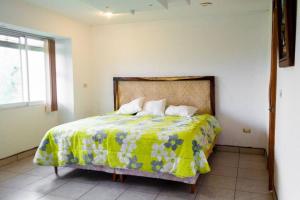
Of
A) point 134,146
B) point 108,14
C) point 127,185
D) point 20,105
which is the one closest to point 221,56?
point 108,14

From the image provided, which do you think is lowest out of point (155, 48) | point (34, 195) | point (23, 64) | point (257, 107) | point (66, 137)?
point (34, 195)

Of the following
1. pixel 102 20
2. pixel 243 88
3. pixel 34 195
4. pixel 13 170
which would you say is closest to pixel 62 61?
pixel 102 20

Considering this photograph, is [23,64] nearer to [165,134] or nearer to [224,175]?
[165,134]

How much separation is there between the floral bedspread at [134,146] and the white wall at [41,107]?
Answer: 3.27 feet

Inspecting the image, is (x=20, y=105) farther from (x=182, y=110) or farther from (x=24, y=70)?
(x=182, y=110)

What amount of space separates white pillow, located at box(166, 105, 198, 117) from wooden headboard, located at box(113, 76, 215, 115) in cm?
27

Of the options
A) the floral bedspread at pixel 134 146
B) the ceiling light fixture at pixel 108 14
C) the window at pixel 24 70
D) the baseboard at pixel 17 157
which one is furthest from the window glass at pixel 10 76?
the ceiling light fixture at pixel 108 14

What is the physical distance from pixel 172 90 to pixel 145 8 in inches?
64.0

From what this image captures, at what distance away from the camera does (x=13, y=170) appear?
3652mm

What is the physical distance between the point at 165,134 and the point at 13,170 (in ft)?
7.69

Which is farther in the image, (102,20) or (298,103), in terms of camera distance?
(102,20)

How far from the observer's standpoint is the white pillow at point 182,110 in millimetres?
Result: 4160

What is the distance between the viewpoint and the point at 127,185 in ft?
10.4

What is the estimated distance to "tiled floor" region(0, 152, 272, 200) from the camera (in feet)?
9.37
